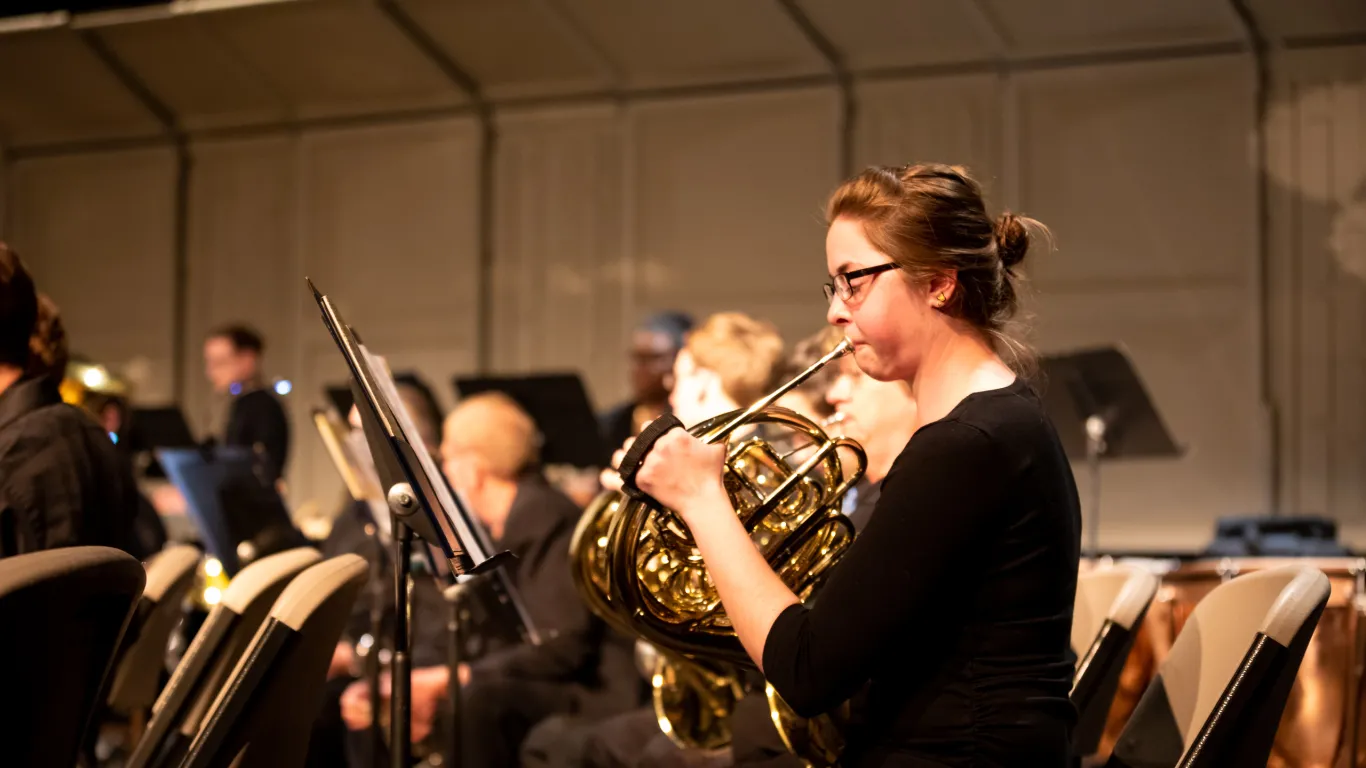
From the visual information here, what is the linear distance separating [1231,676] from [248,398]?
568 centimetres

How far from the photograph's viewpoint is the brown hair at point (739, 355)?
3611 mm

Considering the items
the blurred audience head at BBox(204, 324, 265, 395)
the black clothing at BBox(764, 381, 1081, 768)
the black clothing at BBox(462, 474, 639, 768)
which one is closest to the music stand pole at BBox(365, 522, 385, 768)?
the black clothing at BBox(462, 474, 639, 768)

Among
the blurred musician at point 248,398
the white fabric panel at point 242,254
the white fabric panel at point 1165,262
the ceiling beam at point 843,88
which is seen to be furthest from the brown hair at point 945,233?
the white fabric panel at point 242,254

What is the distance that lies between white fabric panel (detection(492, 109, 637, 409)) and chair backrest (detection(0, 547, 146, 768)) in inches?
254

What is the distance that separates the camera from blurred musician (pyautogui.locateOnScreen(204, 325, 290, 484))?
6879mm

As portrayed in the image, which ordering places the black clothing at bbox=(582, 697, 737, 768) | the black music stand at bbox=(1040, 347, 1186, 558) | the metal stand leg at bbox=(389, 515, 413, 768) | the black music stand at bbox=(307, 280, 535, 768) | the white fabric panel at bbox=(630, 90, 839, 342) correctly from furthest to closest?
the white fabric panel at bbox=(630, 90, 839, 342) → the black music stand at bbox=(1040, 347, 1186, 558) → the black clothing at bbox=(582, 697, 737, 768) → the metal stand leg at bbox=(389, 515, 413, 768) → the black music stand at bbox=(307, 280, 535, 768)

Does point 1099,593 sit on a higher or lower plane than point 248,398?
lower

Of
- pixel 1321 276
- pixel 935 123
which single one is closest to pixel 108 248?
pixel 935 123

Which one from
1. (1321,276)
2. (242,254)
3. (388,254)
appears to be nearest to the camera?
(1321,276)

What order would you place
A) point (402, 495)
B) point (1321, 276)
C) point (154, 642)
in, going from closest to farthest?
point (402, 495)
point (154, 642)
point (1321, 276)

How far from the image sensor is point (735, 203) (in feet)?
26.4

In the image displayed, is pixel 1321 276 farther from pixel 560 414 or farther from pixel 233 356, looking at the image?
pixel 233 356

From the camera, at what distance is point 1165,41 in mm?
7074

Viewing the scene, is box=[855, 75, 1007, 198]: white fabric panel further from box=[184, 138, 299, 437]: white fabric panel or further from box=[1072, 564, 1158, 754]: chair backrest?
box=[1072, 564, 1158, 754]: chair backrest
